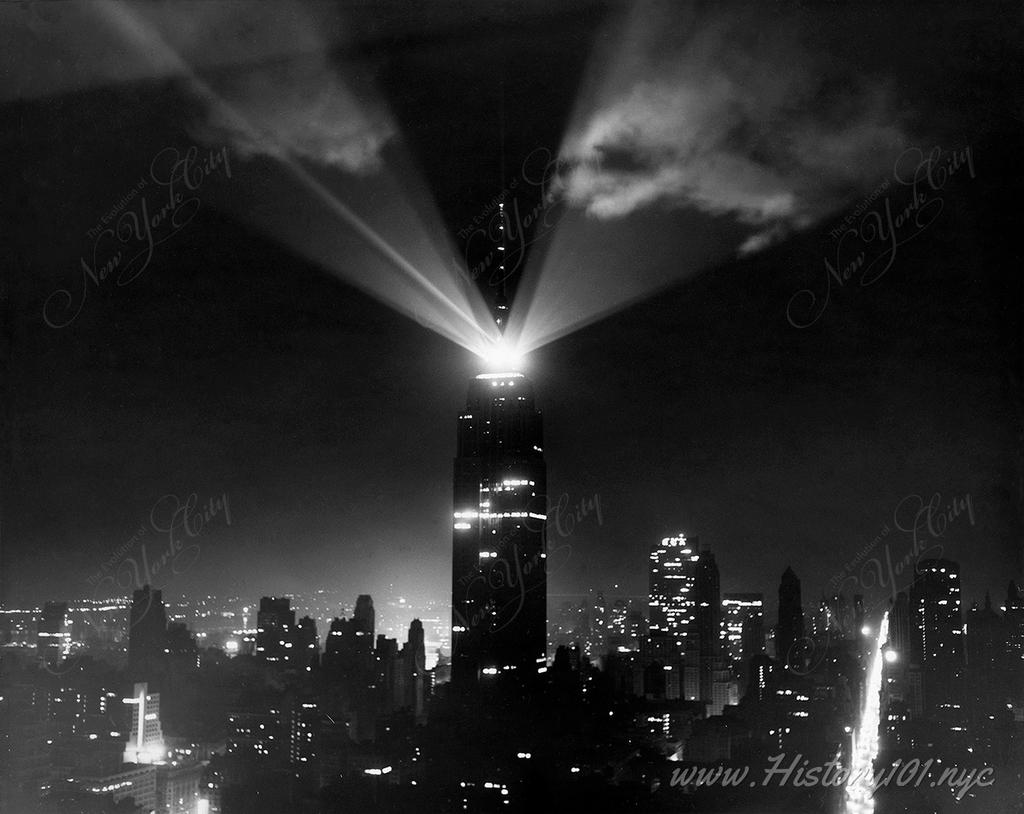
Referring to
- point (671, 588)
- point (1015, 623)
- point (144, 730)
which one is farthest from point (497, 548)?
point (1015, 623)

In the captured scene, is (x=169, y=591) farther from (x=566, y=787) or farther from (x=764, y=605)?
(x=764, y=605)

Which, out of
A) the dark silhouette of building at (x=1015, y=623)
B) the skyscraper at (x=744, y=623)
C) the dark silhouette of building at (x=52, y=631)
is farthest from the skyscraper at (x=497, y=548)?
the dark silhouette of building at (x=1015, y=623)

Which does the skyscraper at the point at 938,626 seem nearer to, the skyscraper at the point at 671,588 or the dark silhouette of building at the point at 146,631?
the skyscraper at the point at 671,588

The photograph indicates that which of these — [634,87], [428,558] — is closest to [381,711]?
[428,558]

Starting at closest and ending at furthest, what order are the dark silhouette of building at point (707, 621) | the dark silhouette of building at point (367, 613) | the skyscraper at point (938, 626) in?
the skyscraper at point (938, 626) → the dark silhouette of building at point (707, 621) → the dark silhouette of building at point (367, 613)

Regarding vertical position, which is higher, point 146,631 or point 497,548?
point 497,548

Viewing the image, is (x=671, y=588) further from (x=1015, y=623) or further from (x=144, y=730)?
(x=144, y=730)

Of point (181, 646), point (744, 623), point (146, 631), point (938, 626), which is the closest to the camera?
point (938, 626)
